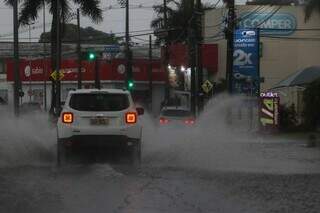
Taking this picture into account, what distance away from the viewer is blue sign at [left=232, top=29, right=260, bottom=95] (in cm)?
4009

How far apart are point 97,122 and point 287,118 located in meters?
23.8

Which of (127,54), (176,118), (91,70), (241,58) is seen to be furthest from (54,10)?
(91,70)

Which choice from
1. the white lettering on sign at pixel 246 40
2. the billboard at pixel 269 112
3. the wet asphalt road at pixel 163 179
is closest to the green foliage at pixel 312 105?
the billboard at pixel 269 112

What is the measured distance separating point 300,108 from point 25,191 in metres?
31.7

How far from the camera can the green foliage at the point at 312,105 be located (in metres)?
37.0

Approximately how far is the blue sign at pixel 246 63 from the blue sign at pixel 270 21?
20724 millimetres

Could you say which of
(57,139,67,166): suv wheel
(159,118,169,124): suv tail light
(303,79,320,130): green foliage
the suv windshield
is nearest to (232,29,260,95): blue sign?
(303,79,320,130): green foliage

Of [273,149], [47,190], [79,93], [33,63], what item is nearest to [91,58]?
[273,149]

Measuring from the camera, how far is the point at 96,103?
18078 millimetres

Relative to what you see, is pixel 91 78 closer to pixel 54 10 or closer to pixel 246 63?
pixel 54 10

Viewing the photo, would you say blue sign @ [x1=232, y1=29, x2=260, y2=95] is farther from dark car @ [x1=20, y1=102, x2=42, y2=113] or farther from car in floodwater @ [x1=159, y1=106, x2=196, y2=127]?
dark car @ [x1=20, y1=102, x2=42, y2=113]

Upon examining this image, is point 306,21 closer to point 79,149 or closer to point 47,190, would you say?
point 79,149

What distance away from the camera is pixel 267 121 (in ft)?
120

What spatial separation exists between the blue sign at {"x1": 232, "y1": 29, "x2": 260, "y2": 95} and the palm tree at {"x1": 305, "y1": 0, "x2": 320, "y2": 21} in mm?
14656
